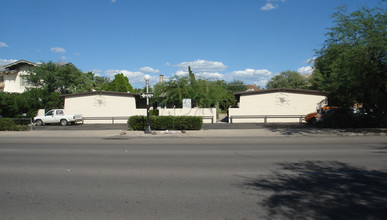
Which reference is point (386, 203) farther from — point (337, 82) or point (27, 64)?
point (27, 64)

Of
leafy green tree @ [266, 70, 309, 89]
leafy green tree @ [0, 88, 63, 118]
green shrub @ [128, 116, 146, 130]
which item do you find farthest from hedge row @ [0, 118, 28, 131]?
leafy green tree @ [266, 70, 309, 89]

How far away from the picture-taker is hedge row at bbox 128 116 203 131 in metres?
19.8

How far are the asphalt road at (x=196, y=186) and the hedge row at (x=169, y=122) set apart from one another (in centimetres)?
1033

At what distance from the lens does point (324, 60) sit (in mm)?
18062

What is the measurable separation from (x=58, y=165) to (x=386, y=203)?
8174 mm

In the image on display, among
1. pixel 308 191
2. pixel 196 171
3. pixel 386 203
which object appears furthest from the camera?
pixel 196 171

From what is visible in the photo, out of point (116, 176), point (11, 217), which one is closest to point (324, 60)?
point (116, 176)

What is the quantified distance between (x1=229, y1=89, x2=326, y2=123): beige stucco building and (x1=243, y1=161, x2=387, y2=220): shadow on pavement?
1994cm

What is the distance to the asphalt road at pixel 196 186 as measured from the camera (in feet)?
14.5

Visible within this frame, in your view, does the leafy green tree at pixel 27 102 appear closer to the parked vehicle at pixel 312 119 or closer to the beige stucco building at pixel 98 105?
the beige stucco building at pixel 98 105

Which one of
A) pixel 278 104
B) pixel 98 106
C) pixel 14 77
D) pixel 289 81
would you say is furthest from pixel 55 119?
pixel 289 81

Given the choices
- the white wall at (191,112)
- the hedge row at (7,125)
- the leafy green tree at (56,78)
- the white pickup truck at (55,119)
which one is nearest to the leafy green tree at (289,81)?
the white wall at (191,112)

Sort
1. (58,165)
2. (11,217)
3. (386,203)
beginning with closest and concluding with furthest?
(11,217), (386,203), (58,165)

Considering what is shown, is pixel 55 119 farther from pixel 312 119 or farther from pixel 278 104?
pixel 312 119
